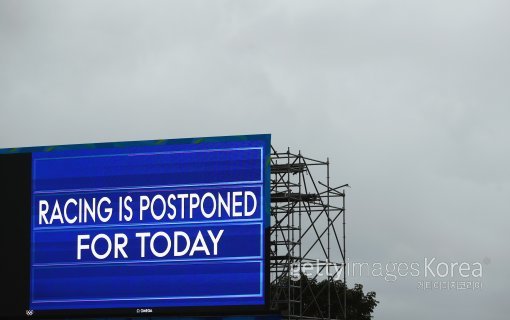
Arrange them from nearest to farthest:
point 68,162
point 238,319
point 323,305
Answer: point 238,319 < point 68,162 < point 323,305

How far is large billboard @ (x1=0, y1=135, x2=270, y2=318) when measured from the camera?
33.7 m

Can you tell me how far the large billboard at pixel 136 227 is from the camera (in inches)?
1328

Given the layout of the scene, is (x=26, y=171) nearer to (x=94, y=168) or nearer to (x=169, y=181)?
(x=94, y=168)

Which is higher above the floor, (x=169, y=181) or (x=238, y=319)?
(x=169, y=181)

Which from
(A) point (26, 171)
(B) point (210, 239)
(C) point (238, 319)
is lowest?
(C) point (238, 319)

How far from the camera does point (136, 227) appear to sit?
114 ft

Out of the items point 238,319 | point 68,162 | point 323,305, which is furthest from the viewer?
point 323,305

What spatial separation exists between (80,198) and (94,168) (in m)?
0.89

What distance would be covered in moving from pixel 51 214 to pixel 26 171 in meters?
1.44

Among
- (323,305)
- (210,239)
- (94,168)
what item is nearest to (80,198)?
(94,168)

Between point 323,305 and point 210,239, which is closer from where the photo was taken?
point 210,239

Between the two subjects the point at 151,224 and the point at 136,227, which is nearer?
the point at 151,224

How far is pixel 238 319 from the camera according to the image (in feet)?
109

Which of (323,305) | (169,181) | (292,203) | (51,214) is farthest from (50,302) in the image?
(323,305)
